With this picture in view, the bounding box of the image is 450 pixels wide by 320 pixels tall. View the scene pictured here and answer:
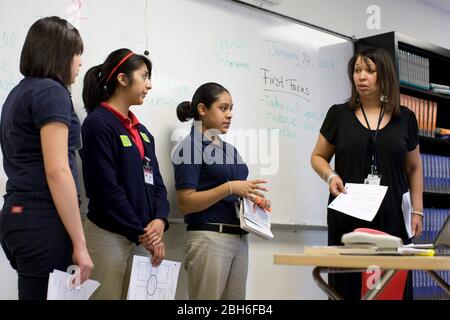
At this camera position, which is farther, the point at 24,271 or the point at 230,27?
the point at 230,27

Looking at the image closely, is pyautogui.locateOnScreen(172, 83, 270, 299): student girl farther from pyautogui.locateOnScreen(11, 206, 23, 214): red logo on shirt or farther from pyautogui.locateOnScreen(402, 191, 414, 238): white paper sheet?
pyautogui.locateOnScreen(11, 206, 23, 214): red logo on shirt

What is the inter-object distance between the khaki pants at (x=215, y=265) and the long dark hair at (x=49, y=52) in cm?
111

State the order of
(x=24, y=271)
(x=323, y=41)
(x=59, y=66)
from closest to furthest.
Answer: (x=24, y=271), (x=59, y=66), (x=323, y=41)

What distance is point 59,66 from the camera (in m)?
1.92

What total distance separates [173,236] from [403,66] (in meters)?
2.01

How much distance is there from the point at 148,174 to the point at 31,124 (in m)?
0.74

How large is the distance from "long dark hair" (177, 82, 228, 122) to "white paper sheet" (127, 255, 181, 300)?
31.5 inches

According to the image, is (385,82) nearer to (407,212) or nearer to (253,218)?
(407,212)

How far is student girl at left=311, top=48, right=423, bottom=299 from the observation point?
274cm

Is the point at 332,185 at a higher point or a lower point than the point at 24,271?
higher

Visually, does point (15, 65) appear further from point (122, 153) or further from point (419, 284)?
point (419, 284)

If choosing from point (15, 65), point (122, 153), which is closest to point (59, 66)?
point (122, 153)

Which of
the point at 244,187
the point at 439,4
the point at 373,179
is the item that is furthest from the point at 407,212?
the point at 439,4

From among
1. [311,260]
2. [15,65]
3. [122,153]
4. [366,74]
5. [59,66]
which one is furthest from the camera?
[366,74]
